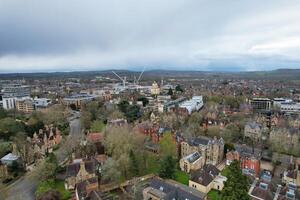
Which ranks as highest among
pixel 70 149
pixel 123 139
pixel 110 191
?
pixel 123 139

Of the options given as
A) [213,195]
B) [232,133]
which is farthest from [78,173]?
[232,133]

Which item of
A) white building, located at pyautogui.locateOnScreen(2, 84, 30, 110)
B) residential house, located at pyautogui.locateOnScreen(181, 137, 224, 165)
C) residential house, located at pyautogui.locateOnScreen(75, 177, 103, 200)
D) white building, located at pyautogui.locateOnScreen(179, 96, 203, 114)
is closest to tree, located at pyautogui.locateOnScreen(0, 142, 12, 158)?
residential house, located at pyautogui.locateOnScreen(75, 177, 103, 200)

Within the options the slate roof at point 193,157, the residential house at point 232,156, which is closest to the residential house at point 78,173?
the slate roof at point 193,157

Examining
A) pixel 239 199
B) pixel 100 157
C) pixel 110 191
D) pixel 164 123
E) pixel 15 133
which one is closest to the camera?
pixel 239 199

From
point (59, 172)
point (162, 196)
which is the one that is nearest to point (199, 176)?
point (162, 196)

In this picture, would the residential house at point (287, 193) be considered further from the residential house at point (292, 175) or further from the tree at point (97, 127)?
the tree at point (97, 127)

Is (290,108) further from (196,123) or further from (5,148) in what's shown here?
(5,148)

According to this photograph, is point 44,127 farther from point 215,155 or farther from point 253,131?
point 253,131
